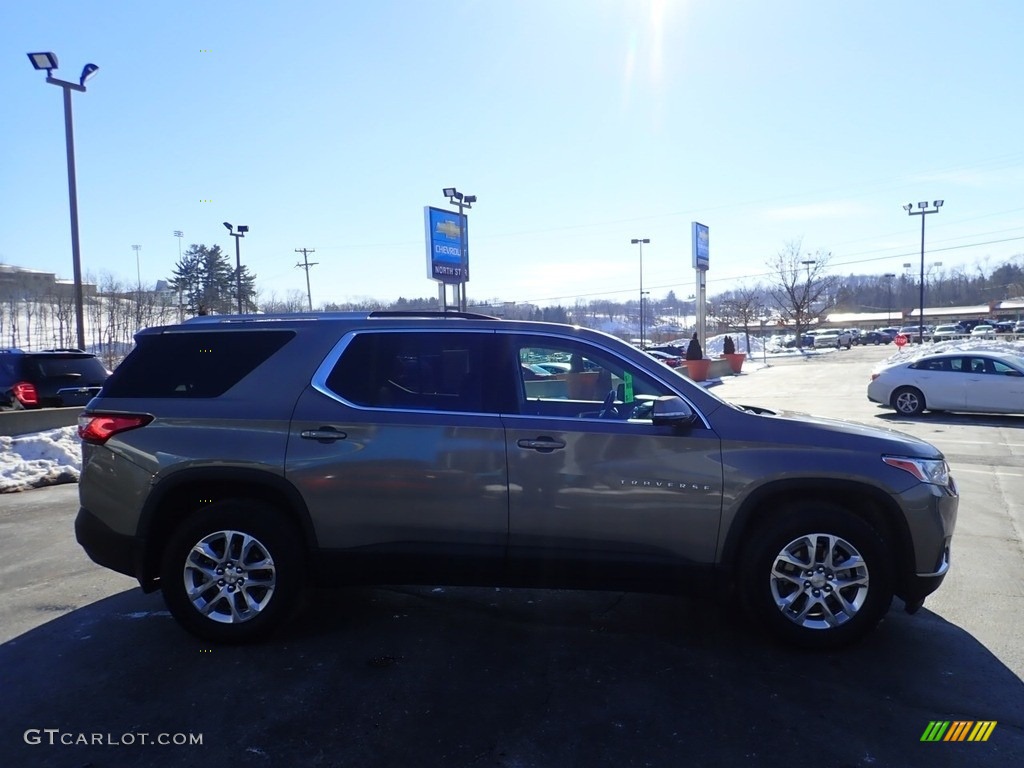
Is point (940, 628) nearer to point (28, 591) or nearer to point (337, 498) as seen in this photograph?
point (337, 498)

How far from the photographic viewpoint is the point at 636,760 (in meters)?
3.11

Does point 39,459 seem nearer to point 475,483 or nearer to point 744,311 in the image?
point 475,483

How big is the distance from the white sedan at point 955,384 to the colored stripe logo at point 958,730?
14036 millimetres

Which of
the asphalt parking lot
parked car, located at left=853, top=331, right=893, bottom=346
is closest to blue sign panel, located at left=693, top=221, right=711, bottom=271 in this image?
the asphalt parking lot

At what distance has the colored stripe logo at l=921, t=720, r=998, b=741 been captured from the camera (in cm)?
329

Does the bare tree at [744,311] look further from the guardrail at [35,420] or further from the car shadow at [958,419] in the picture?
the guardrail at [35,420]

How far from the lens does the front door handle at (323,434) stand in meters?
4.20

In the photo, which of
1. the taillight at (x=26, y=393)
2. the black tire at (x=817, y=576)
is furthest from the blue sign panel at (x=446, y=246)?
the black tire at (x=817, y=576)

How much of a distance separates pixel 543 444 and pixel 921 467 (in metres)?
2.12

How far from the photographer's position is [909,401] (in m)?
16.0

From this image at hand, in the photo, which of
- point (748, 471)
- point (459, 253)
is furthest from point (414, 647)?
point (459, 253)

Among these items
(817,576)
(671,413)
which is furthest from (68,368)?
(817,576)

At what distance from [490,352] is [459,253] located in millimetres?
20340

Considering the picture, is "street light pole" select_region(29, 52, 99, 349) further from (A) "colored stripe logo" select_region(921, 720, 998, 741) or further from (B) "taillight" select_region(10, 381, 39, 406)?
(A) "colored stripe logo" select_region(921, 720, 998, 741)
